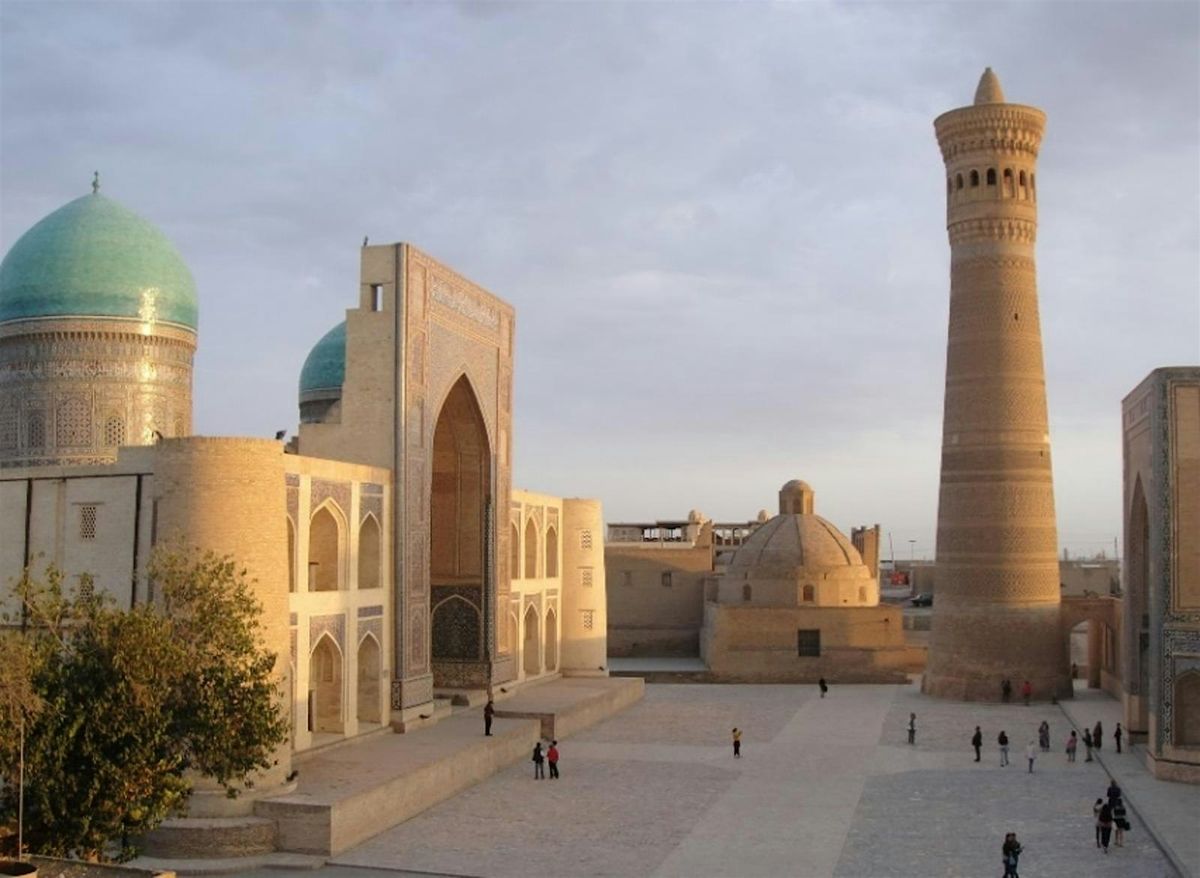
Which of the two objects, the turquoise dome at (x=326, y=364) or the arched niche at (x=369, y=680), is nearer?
the arched niche at (x=369, y=680)

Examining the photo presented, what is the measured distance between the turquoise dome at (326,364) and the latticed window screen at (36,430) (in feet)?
26.2

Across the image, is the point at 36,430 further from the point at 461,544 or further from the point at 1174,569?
the point at 1174,569

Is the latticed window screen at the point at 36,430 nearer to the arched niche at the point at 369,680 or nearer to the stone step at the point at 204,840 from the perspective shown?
the arched niche at the point at 369,680

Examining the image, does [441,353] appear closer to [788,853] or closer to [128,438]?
[128,438]

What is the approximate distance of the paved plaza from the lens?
1389 cm

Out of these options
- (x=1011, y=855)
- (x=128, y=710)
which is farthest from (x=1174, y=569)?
(x=128, y=710)

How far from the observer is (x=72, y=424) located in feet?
73.4

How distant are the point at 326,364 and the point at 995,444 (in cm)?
1442

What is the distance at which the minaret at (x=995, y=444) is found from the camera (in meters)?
27.2

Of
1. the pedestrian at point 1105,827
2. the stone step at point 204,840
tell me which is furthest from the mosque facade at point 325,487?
the pedestrian at point 1105,827

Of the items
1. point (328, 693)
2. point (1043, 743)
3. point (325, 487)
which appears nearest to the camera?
point (325, 487)

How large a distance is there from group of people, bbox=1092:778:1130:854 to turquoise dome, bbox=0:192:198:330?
16.7 metres

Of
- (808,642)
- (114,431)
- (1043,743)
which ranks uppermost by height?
(114,431)

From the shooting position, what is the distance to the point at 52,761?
11.8 metres
